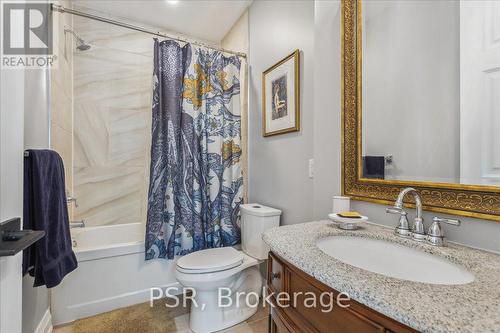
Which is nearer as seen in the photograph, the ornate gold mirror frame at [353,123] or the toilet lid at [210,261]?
the ornate gold mirror frame at [353,123]

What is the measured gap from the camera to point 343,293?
1.79ft

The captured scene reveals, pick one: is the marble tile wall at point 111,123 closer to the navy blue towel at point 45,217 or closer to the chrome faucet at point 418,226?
the navy blue towel at point 45,217

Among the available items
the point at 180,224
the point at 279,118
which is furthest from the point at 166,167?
the point at 279,118

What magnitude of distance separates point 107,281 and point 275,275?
1.51 meters

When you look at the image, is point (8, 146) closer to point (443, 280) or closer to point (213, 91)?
point (443, 280)

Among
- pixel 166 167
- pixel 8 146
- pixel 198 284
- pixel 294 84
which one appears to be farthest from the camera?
pixel 166 167

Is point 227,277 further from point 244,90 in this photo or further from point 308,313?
point 244,90

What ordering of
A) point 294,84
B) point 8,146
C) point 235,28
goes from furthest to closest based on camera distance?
point 235,28, point 294,84, point 8,146

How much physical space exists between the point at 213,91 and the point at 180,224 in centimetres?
118

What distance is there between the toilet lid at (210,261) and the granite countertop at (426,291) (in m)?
0.82

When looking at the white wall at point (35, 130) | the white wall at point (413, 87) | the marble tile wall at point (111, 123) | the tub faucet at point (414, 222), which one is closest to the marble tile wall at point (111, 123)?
the marble tile wall at point (111, 123)

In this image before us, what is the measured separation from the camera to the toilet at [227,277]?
146cm

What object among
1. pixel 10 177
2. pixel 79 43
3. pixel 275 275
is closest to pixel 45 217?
pixel 10 177

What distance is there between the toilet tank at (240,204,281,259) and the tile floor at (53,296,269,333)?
448mm
